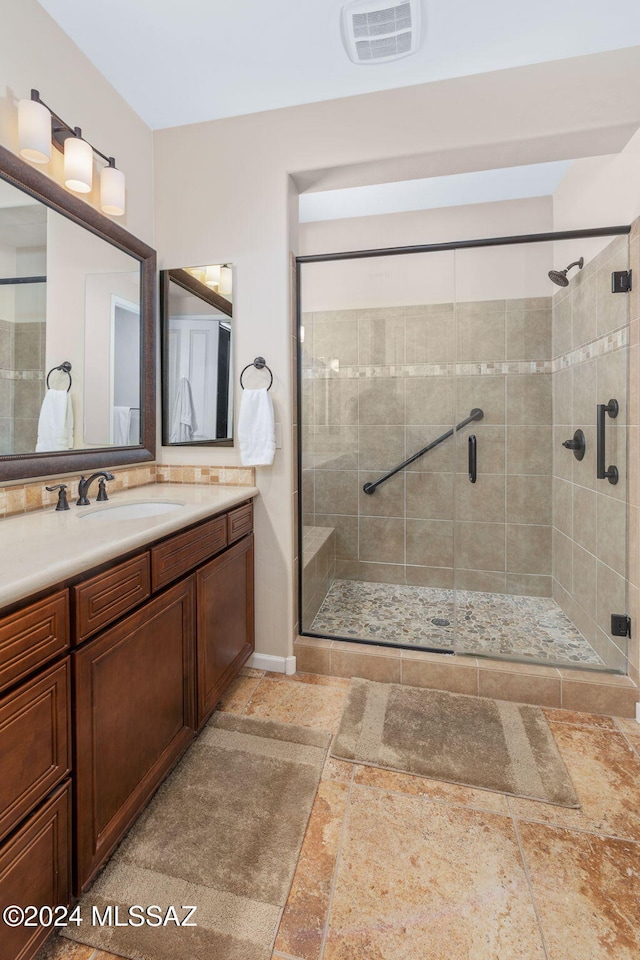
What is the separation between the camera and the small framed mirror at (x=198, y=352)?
6.96 feet

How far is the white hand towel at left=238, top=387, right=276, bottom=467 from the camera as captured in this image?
2.00m

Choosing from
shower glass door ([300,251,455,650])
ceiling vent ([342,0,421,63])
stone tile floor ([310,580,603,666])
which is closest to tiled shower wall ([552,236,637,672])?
stone tile floor ([310,580,603,666])

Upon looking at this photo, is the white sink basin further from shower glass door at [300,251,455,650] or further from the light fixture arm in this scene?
the light fixture arm

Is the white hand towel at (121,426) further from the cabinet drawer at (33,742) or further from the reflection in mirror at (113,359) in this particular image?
the cabinet drawer at (33,742)

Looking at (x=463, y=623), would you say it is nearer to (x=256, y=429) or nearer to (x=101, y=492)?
(x=256, y=429)

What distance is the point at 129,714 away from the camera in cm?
117

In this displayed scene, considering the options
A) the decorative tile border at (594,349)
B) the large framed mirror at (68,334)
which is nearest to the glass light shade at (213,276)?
the large framed mirror at (68,334)

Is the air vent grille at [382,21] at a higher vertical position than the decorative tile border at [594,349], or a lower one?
higher

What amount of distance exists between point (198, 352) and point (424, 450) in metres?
1.38

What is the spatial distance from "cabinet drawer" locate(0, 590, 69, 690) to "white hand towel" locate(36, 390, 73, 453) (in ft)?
2.83

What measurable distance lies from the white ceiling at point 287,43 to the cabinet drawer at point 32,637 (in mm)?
2075

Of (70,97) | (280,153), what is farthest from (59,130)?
(280,153)

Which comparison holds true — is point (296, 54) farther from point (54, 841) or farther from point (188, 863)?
point (188, 863)

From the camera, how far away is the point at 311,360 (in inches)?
92.4
